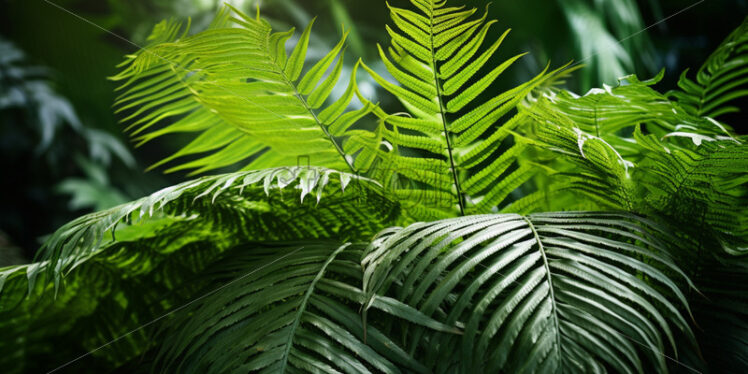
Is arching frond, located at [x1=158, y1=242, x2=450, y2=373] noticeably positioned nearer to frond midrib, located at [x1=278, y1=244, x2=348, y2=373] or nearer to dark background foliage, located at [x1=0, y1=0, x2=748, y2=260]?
frond midrib, located at [x1=278, y1=244, x2=348, y2=373]

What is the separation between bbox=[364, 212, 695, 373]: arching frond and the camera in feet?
0.95

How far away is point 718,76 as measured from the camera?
59cm

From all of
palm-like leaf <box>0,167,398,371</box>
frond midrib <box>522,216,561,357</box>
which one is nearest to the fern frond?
palm-like leaf <box>0,167,398,371</box>

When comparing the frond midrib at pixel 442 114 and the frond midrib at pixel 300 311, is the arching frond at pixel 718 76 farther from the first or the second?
the frond midrib at pixel 300 311

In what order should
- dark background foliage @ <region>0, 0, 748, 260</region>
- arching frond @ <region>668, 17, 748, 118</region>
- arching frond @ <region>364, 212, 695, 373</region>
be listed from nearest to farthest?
arching frond @ <region>364, 212, 695, 373</region>, dark background foliage @ <region>0, 0, 748, 260</region>, arching frond @ <region>668, 17, 748, 118</region>

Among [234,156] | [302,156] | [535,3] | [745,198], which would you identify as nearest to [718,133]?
[745,198]

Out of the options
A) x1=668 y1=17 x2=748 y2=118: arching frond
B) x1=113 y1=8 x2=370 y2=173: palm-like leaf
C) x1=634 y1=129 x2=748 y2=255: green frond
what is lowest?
x1=634 y1=129 x2=748 y2=255: green frond

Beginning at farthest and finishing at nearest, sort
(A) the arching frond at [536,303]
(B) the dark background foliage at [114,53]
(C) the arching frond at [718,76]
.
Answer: (C) the arching frond at [718,76], (B) the dark background foliage at [114,53], (A) the arching frond at [536,303]

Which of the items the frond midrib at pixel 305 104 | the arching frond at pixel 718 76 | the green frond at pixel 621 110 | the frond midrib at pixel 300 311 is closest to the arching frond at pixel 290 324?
the frond midrib at pixel 300 311

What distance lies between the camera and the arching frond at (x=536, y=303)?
29 centimetres

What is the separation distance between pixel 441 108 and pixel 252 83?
20 centimetres

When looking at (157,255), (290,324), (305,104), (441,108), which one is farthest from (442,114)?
(157,255)

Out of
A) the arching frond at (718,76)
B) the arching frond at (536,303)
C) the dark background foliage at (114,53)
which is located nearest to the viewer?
the arching frond at (536,303)

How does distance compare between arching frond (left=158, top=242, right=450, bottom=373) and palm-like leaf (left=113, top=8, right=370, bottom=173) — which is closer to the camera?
arching frond (left=158, top=242, right=450, bottom=373)
